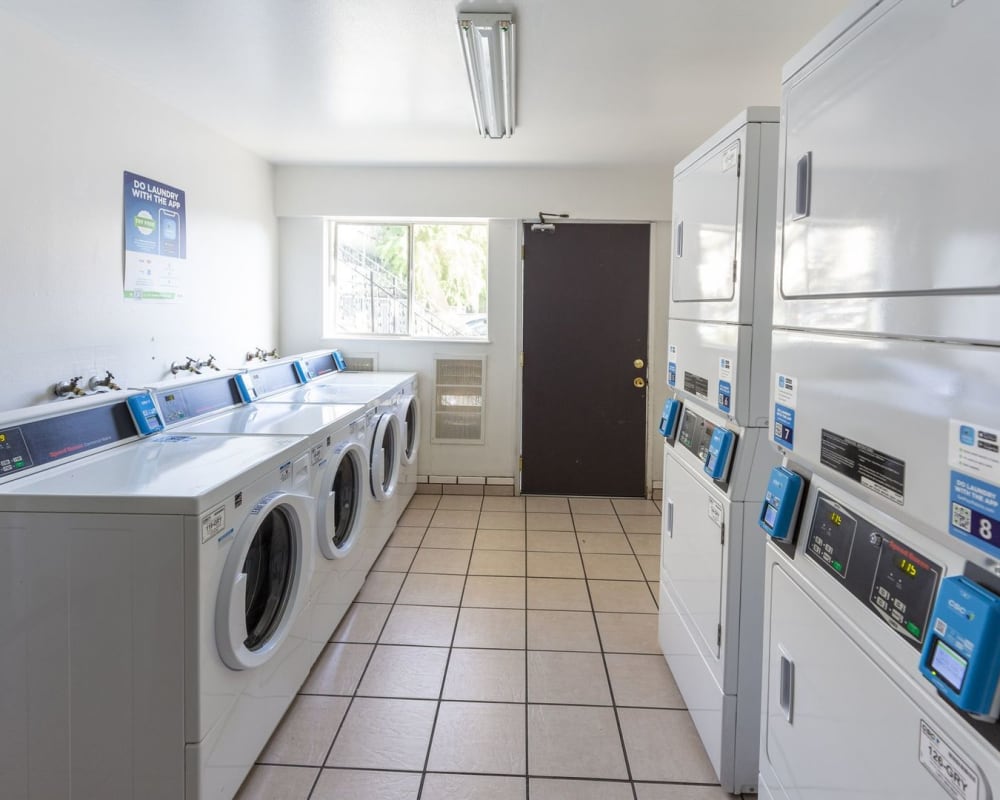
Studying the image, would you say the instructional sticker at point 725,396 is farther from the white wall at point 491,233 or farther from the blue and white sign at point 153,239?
the white wall at point 491,233

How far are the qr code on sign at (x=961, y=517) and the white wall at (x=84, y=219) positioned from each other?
2.86 m

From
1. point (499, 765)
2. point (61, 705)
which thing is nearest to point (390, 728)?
point (499, 765)

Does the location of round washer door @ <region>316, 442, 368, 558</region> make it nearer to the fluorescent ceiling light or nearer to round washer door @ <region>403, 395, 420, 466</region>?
round washer door @ <region>403, 395, 420, 466</region>

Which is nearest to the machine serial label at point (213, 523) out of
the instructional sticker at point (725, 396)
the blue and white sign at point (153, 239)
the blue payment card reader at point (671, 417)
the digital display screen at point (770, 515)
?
the digital display screen at point (770, 515)

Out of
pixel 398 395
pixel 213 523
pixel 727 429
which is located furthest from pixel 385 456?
pixel 727 429

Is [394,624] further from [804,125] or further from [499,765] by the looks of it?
[804,125]

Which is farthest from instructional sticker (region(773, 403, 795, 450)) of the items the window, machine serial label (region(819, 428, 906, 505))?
the window

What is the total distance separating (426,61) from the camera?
2682 mm

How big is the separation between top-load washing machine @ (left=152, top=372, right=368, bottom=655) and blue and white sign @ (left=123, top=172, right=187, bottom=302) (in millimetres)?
648

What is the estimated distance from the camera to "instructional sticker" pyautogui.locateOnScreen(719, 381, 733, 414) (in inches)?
70.5

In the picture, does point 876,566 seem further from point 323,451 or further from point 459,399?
point 459,399

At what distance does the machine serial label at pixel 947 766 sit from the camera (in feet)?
2.47

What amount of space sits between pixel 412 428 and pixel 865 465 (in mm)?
3968

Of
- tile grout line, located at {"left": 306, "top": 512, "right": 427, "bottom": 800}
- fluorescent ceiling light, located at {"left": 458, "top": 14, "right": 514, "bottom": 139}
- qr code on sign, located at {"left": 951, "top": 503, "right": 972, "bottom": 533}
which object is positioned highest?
fluorescent ceiling light, located at {"left": 458, "top": 14, "right": 514, "bottom": 139}
